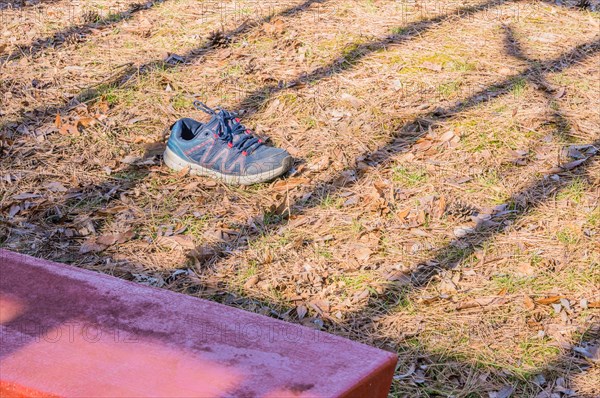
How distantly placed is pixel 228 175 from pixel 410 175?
1.11 metres

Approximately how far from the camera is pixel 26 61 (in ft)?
18.7

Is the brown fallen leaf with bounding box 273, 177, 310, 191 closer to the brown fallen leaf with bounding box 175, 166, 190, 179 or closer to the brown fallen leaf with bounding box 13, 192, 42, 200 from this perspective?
the brown fallen leaf with bounding box 175, 166, 190, 179

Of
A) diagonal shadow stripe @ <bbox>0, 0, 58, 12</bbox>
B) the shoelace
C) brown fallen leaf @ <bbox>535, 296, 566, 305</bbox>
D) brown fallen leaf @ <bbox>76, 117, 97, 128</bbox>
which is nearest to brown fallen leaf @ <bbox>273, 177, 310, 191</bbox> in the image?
the shoelace

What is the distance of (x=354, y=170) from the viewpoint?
4484 millimetres

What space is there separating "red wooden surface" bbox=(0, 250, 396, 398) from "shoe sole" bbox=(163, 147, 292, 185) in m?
1.97

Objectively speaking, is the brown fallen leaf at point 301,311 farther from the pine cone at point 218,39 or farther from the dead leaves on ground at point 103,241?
the pine cone at point 218,39

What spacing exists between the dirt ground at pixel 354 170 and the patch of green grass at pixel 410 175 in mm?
12

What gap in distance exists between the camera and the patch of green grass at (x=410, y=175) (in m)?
4.36

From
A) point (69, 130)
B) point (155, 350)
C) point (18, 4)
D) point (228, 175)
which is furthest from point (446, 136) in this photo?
point (18, 4)

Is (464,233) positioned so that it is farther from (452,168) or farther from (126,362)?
(126,362)

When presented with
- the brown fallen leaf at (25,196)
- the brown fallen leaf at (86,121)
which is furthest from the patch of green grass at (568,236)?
the brown fallen leaf at (86,121)

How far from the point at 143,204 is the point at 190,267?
690 mm

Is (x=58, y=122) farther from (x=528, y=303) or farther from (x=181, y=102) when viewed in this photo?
(x=528, y=303)

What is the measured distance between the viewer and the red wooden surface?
196 cm
